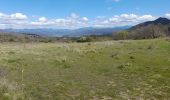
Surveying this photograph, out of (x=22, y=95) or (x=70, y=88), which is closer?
(x=22, y=95)

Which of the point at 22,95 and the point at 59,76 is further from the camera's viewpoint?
the point at 59,76

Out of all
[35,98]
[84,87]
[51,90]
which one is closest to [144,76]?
[84,87]

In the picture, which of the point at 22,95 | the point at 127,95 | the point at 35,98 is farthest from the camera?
the point at 127,95

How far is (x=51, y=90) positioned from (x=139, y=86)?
4588 mm

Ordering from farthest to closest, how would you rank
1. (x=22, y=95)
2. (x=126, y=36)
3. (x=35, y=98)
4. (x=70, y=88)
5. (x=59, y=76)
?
(x=126, y=36)
(x=59, y=76)
(x=70, y=88)
(x=35, y=98)
(x=22, y=95)

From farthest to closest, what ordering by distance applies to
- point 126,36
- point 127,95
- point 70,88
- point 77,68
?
1. point 126,36
2. point 77,68
3. point 70,88
4. point 127,95

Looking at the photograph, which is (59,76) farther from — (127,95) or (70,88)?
(127,95)

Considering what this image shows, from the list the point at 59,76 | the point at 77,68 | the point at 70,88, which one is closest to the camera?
the point at 70,88

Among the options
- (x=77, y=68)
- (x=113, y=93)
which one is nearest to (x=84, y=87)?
(x=113, y=93)

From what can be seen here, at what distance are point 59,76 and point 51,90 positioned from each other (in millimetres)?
4280

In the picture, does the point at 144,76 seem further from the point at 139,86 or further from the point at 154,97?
the point at 154,97

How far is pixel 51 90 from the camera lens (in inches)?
655

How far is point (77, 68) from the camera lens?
2445cm

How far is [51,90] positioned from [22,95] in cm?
298
